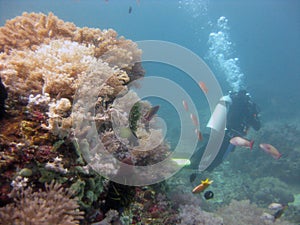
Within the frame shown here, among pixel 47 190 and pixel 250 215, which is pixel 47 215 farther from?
pixel 250 215

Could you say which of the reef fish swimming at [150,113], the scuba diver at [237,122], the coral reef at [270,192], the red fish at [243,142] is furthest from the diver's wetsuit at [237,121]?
the reef fish swimming at [150,113]

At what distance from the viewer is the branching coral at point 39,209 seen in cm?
179

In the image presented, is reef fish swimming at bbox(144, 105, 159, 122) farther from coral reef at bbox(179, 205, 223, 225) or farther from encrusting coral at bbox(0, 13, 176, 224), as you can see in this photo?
coral reef at bbox(179, 205, 223, 225)

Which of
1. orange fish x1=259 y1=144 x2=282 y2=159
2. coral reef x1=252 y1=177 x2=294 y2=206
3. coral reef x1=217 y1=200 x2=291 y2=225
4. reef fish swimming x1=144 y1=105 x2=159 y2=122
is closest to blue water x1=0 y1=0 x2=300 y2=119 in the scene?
coral reef x1=252 y1=177 x2=294 y2=206

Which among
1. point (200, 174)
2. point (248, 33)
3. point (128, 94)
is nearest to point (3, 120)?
point (128, 94)

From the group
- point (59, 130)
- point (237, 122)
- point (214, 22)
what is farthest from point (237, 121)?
point (214, 22)

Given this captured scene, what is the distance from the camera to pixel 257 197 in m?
11.3

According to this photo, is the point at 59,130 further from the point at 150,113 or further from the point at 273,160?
the point at 273,160

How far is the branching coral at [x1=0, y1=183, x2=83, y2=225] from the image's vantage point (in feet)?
5.86

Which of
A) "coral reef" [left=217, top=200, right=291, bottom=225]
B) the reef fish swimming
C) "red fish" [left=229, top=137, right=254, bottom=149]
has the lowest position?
"coral reef" [left=217, top=200, right=291, bottom=225]

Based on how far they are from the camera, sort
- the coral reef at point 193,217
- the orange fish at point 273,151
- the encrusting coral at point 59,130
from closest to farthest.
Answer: the encrusting coral at point 59,130 → the coral reef at point 193,217 → the orange fish at point 273,151

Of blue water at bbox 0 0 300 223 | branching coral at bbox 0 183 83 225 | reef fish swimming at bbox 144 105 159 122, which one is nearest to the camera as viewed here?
branching coral at bbox 0 183 83 225

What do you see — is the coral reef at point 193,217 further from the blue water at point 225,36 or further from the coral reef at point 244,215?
the blue water at point 225,36

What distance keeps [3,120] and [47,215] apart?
1327 millimetres
